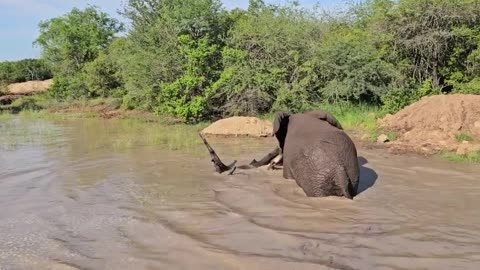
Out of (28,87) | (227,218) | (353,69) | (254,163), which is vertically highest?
(28,87)

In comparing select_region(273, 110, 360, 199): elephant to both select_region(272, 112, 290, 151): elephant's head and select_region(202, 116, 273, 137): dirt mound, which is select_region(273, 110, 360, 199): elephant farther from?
select_region(202, 116, 273, 137): dirt mound

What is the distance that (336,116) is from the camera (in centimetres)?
1755

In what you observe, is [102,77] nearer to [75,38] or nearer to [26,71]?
[75,38]

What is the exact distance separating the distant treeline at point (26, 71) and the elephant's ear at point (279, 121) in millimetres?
45079

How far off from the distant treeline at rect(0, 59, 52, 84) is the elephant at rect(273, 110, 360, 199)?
45868 mm

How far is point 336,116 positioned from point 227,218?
36.9 feet

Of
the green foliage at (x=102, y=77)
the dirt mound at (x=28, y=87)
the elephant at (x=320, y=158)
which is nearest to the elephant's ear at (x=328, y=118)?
the elephant at (x=320, y=158)

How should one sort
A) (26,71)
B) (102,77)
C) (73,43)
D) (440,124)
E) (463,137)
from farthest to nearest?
(26,71)
(73,43)
(102,77)
(440,124)
(463,137)

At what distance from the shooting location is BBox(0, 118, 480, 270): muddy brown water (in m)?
5.46

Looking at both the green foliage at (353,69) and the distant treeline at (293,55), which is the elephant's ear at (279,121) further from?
the green foliage at (353,69)

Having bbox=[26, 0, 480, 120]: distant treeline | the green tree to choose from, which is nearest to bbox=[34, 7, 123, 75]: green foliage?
the green tree

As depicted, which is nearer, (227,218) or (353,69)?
(227,218)

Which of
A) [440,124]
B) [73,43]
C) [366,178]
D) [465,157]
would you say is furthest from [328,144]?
[73,43]

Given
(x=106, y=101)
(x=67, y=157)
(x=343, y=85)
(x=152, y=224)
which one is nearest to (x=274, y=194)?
(x=152, y=224)
